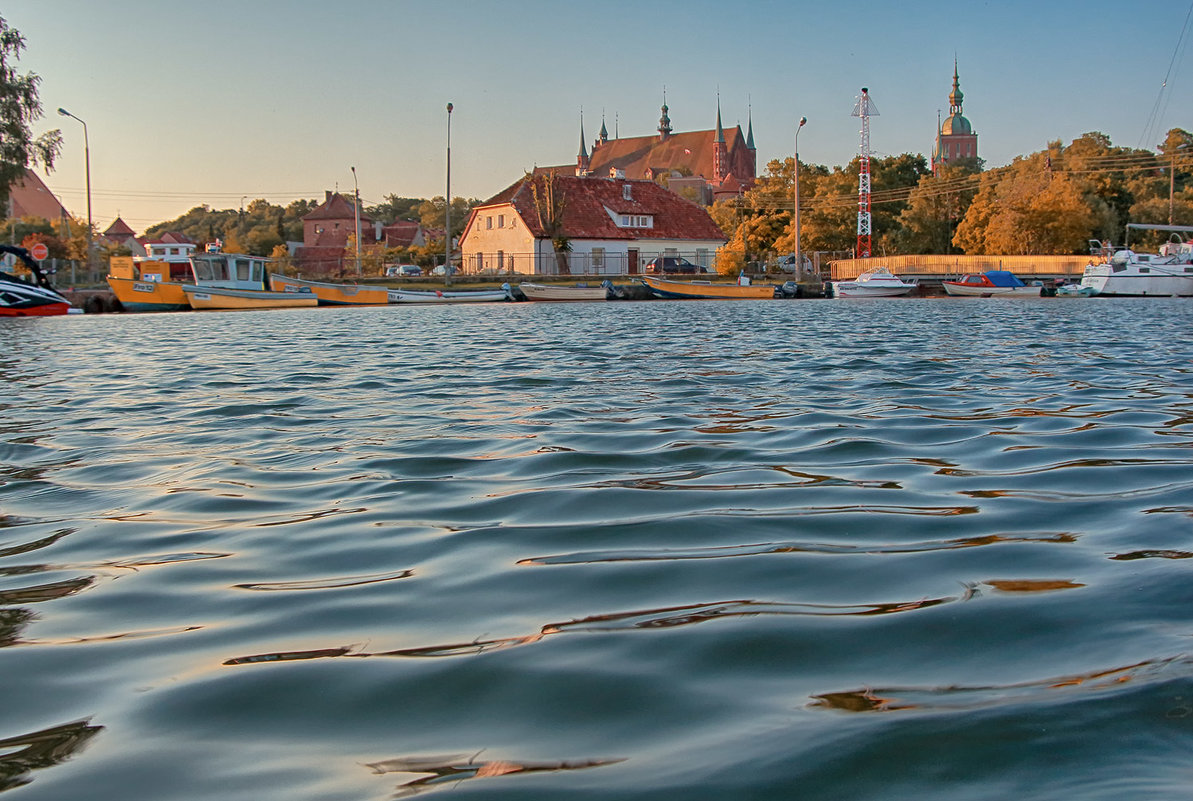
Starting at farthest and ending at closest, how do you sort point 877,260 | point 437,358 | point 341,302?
point 877,260
point 341,302
point 437,358

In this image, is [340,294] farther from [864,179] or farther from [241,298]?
[864,179]

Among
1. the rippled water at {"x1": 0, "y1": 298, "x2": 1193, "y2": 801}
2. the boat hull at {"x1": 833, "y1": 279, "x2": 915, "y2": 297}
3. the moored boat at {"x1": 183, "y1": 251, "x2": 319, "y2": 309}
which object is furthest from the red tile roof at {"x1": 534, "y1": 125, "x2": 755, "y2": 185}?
the rippled water at {"x1": 0, "y1": 298, "x2": 1193, "y2": 801}

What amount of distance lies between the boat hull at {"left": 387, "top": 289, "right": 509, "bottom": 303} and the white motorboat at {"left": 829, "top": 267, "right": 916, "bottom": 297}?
54.7 feet

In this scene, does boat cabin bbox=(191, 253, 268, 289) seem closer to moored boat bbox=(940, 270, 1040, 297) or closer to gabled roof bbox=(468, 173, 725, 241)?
gabled roof bbox=(468, 173, 725, 241)

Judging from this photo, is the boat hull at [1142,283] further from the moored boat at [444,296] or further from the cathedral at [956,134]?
the cathedral at [956,134]

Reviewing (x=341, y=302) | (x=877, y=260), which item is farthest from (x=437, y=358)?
(x=877, y=260)

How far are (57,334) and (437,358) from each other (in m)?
12.3

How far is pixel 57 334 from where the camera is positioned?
71.6 ft

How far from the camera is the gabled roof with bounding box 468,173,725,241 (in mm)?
65875

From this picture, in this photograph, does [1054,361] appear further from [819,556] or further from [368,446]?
[819,556]

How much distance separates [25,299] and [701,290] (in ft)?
92.5

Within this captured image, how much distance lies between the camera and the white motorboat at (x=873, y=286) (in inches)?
1932

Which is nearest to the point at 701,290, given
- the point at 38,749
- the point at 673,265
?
the point at 673,265

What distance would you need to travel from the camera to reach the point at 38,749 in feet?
6.69
